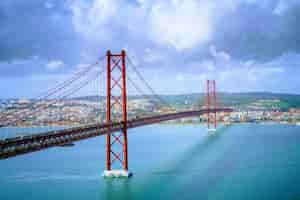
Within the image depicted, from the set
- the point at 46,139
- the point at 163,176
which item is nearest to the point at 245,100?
the point at 163,176

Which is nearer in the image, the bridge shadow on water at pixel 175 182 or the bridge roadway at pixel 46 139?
the bridge roadway at pixel 46 139

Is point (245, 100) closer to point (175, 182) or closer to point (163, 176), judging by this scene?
point (163, 176)

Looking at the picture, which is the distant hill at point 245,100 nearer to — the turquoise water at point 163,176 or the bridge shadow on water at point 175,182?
the turquoise water at point 163,176

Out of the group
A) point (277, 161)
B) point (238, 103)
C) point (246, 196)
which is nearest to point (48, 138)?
point (246, 196)

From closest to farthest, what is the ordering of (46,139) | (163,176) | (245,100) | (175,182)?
(46,139)
(175,182)
(163,176)
(245,100)

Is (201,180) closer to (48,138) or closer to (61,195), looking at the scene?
(61,195)

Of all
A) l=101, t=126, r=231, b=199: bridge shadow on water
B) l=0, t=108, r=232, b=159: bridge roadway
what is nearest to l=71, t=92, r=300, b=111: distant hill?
l=101, t=126, r=231, b=199: bridge shadow on water

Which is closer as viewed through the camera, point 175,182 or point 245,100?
point 175,182

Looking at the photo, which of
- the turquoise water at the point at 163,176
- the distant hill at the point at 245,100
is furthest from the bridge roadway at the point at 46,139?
the distant hill at the point at 245,100

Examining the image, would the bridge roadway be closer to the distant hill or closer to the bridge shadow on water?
the bridge shadow on water
